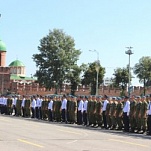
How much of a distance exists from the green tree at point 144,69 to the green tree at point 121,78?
2.21 m

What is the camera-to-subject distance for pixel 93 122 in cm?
2420

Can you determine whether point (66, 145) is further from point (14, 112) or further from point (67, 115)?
point (14, 112)

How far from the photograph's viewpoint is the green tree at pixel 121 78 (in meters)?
75.2

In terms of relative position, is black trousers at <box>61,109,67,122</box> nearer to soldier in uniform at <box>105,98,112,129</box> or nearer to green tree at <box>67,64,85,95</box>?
soldier in uniform at <box>105,98,112,129</box>

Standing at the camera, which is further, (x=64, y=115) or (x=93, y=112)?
(x=64, y=115)

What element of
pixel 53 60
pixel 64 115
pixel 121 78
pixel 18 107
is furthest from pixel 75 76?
pixel 64 115

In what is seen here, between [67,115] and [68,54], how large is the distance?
54225mm

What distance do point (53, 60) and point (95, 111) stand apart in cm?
5652

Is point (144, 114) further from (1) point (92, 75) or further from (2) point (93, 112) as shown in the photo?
(1) point (92, 75)

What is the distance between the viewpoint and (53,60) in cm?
8019

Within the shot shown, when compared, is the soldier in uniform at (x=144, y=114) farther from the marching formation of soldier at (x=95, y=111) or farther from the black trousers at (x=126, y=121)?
the black trousers at (x=126, y=121)

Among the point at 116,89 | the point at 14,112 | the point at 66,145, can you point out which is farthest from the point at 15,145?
the point at 116,89

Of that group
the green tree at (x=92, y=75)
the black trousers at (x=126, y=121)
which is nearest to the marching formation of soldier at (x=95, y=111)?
the black trousers at (x=126, y=121)

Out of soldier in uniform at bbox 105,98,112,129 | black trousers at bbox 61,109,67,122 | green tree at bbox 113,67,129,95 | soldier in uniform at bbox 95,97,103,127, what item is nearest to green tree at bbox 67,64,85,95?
green tree at bbox 113,67,129,95
